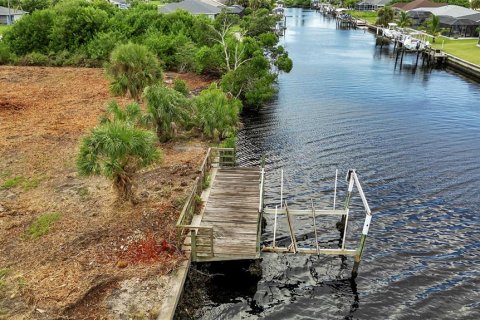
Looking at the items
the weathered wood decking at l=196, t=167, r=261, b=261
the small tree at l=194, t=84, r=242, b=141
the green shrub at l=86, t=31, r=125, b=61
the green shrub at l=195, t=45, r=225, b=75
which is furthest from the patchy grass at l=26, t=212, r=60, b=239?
the green shrub at l=86, t=31, r=125, b=61

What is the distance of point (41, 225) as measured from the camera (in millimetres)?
19547

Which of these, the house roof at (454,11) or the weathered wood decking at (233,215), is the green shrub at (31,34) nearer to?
the weathered wood decking at (233,215)

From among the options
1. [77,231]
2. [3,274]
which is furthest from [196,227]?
[3,274]

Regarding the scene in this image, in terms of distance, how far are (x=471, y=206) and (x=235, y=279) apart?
50.0 feet

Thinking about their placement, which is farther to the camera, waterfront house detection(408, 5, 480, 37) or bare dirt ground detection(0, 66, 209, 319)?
waterfront house detection(408, 5, 480, 37)

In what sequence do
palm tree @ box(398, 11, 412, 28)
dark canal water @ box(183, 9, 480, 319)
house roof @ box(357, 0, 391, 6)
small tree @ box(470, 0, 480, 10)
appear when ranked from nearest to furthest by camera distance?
dark canal water @ box(183, 9, 480, 319)
palm tree @ box(398, 11, 412, 28)
small tree @ box(470, 0, 480, 10)
house roof @ box(357, 0, 391, 6)

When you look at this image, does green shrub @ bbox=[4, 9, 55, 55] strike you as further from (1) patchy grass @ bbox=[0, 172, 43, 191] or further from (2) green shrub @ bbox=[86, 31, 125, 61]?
(1) patchy grass @ bbox=[0, 172, 43, 191]

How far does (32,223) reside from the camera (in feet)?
64.7

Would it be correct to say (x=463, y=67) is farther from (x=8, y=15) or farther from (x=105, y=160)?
(x=8, y=15)

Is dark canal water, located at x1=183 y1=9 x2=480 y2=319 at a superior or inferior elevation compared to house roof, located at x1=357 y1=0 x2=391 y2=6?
inferior

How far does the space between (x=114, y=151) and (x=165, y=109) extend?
37.5 ft

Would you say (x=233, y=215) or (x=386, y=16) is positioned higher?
(x=386, y=16)

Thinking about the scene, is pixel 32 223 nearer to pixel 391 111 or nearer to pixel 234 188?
pixel 234 188

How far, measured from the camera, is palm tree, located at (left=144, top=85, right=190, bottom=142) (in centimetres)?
2927
